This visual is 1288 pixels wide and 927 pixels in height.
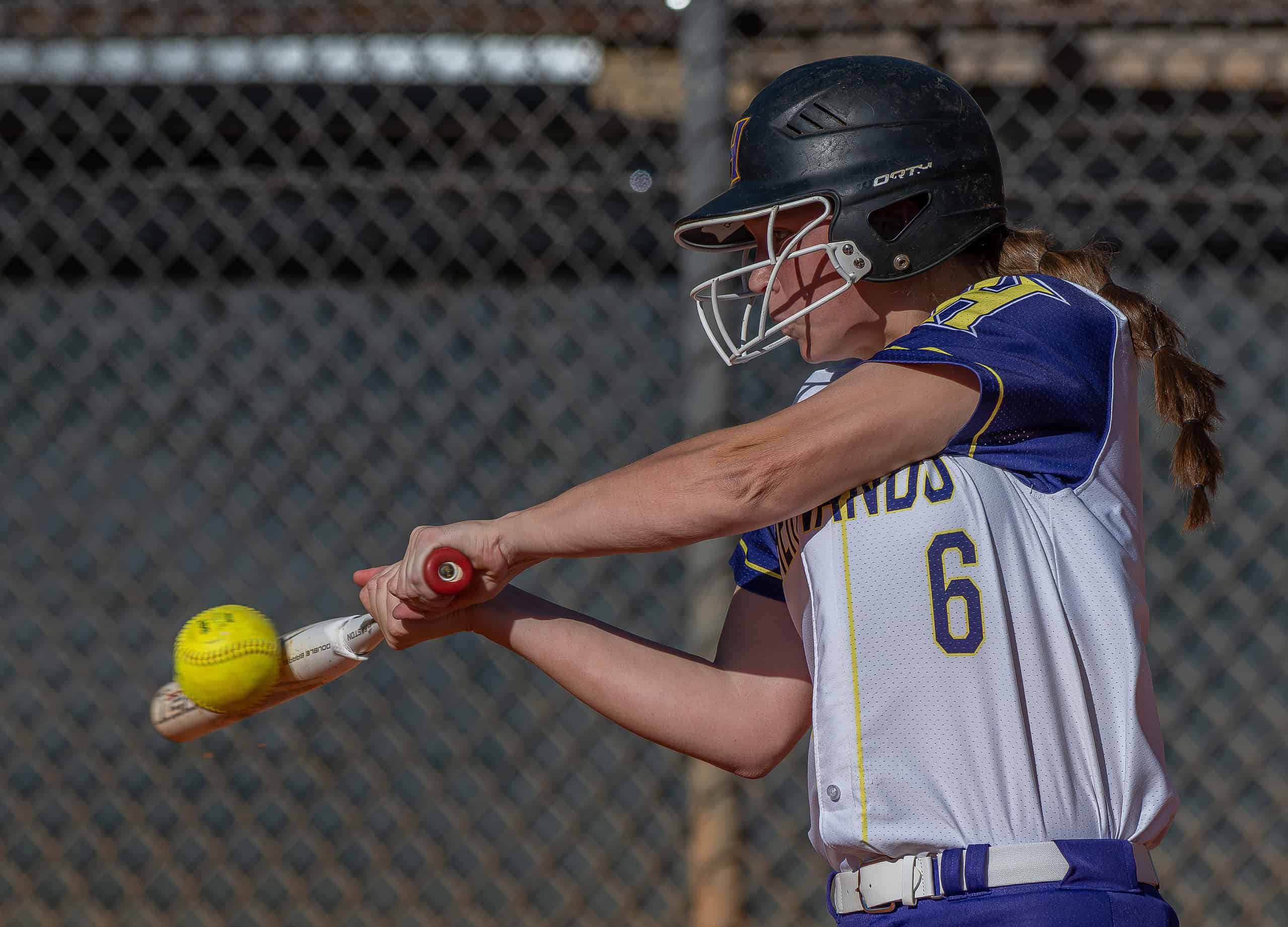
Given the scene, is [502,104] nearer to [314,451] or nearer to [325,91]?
[325,91]

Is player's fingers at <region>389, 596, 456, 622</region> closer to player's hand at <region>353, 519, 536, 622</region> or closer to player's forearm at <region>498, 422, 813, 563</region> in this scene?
player's hand at <region>353, 519, 536, 622</region>

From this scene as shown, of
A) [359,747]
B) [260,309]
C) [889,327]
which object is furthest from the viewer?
[260,309]

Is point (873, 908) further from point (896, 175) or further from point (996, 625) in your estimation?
point (896, 175)

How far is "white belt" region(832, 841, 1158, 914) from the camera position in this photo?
4.66 feet

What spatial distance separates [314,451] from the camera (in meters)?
3.88

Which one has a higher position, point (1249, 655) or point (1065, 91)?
point (1065, 91)

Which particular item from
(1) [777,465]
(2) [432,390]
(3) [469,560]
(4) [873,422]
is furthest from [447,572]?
(2) [432,390]

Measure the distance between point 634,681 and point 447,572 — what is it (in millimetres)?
347

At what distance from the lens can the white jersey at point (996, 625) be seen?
4.84 ft

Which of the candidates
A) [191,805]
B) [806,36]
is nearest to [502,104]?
[806,36]

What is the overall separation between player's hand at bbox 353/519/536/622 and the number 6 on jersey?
1.61ft

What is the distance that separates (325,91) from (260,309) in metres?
0.76

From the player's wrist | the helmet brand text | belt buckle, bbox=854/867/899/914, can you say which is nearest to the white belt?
belt buckle, bbox=854/867/899/914

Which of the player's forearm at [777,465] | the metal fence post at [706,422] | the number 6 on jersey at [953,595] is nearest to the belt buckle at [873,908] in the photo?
the number 6 on jersey at [953,595]
